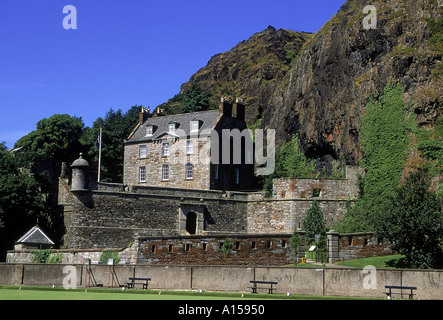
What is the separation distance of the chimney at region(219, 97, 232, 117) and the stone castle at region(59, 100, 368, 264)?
115 mm

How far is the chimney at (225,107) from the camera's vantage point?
188 ft

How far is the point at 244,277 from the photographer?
26.7m

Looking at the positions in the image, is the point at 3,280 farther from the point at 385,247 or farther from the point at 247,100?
the point at 247,100

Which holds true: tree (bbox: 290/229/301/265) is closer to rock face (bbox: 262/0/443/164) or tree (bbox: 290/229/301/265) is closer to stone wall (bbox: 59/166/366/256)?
stone wall (bbox: 59/166/366/256)

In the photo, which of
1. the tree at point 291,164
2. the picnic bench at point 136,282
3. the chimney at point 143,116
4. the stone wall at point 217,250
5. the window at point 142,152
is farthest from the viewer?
the chimney at point 143,116

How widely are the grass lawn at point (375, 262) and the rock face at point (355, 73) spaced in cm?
1186

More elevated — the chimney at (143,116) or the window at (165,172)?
the chimney at (143,116)

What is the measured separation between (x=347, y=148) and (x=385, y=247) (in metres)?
12.8

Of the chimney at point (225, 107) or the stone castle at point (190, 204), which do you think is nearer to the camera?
the stone castle at point (190, 204)

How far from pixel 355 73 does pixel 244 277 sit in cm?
2747

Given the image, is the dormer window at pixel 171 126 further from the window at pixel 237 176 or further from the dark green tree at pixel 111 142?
the dark green tree at pixel 111 142

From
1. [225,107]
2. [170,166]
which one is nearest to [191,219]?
[170,166]

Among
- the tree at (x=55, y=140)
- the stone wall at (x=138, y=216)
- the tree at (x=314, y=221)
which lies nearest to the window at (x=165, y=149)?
the stone wall at (x=138, y=216)
